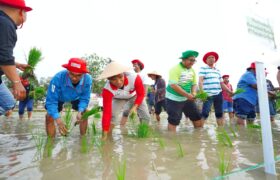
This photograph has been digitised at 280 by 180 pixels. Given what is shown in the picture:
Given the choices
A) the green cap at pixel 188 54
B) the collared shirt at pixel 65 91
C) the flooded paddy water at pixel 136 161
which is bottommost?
the flooded paddy water at pixel 136 161

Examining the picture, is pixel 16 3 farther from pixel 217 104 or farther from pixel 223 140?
pixel 217 104

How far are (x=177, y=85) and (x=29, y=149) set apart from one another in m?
2.54

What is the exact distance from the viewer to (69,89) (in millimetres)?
3828

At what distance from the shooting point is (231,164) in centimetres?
225

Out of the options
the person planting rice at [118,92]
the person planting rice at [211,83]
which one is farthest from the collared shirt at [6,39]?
the person planting rice at [211,83]

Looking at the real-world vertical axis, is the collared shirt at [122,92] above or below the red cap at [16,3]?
below

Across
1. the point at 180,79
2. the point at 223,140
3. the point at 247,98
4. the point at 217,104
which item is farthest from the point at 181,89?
the point at 247,98

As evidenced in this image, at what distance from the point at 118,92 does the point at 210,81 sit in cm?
214

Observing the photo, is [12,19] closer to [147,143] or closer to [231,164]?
[147,143]

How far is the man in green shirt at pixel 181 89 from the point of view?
4523 mm

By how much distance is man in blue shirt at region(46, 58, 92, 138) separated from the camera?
3.35 metres

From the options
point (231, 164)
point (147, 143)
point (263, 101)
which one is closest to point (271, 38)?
point (263, 101)

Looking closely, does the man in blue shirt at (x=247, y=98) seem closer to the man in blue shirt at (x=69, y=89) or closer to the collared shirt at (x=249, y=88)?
the collared shirt at (x=249, y=88)

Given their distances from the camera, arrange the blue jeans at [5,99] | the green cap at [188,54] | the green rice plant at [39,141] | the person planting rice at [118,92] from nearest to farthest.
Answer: the blue jeans at [5,99] < the green rice plant at [39,141] < the person planting rice at [118,92] < the green cap at [188,54]
